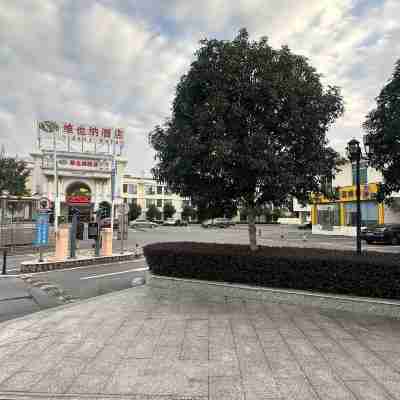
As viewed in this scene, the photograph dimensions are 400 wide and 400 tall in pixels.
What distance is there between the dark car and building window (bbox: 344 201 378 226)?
278 inches

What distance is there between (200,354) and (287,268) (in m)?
3.14

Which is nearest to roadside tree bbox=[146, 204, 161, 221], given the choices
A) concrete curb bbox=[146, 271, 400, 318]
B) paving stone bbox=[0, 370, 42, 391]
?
concrete curb bbox=[146, 271, 400, 318]

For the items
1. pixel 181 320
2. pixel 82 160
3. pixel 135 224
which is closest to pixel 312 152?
pixel 181 320

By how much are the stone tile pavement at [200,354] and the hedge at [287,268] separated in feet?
1.89

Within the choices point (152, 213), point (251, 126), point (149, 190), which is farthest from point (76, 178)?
point (251, 126)

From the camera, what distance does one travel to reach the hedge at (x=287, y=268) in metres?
6.16

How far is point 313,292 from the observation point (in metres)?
6.69

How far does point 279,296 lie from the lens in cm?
696

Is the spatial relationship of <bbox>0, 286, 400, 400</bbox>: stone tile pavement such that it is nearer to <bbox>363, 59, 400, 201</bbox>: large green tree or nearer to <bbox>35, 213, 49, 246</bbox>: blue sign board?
<bbox>363, 59, 400, 201</bbox>: large green tree

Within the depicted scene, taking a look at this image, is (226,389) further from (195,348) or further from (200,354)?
(195,348)

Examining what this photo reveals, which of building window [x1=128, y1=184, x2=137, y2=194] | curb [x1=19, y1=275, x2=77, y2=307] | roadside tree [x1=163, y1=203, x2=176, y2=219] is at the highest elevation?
building window [x1=128, y1=184, x2=137, y2=194]

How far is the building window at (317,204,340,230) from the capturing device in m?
34.3

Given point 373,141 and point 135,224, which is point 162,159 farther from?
point 135,224

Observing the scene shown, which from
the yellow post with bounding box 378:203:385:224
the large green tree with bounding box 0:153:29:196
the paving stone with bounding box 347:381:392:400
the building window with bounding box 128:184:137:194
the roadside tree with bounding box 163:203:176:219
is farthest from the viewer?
the roadside tree with bounding box 163:203:176:219
